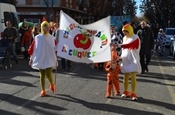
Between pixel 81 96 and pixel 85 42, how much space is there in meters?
1.23

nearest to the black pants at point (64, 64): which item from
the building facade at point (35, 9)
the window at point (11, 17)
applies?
the window at point (11, 17)

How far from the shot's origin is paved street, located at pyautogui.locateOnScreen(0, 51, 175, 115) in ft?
25.0

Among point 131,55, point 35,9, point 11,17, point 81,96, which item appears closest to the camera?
point 131,55

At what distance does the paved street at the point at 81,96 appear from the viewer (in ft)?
25.0

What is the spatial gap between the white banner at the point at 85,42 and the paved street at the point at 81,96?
906 millimetres

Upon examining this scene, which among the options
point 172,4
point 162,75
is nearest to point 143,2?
point 172,4

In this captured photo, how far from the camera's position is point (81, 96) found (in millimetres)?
9016

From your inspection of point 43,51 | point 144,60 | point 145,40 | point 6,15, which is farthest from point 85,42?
point 6,15

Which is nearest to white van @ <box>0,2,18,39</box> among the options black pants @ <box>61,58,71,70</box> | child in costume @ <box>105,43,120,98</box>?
black pants @ <box>61,58,71,70</box>

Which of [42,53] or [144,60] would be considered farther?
[144,60]

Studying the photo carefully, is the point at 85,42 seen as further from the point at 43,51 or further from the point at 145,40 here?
the point at 145,40

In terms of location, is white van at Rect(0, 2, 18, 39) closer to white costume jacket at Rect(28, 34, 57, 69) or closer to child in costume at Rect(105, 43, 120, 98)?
white costume jacket at Rect(28, 34, 57, 69)

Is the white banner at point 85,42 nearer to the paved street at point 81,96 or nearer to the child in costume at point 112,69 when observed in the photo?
the child in costume at point 112,69

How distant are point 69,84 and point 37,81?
3.58 ft
